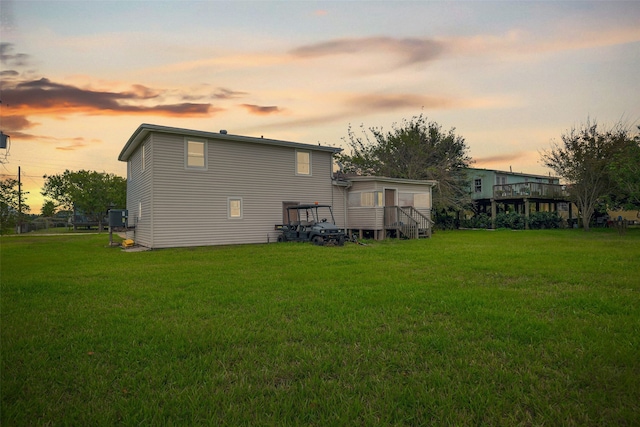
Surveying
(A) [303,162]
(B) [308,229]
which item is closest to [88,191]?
(A) [303,162]

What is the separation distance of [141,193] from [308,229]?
27.6 ft

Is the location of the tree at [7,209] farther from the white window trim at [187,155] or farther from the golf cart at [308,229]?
the golf cart at [308,229]

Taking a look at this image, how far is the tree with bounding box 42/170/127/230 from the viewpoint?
40.9 meters

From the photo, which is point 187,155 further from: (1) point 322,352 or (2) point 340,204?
(1) point 322,352

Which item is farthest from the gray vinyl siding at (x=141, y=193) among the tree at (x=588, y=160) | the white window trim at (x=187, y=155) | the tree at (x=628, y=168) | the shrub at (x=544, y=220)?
the shrub at (x=544, y=220)

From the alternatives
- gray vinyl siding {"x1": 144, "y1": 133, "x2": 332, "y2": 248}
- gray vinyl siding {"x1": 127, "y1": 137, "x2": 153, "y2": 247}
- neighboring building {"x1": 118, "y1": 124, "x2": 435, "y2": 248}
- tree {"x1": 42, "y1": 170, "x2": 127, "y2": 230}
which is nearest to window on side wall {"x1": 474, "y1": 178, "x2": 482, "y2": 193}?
neighboring building {"x1": 118, "y1": 124, "x2": 435, "y2": 248}

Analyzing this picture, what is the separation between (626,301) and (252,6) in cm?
941

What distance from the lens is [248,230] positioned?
18.4 meters

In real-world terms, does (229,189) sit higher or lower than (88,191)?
lower

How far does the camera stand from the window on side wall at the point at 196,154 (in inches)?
669

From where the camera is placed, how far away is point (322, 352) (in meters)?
3.85

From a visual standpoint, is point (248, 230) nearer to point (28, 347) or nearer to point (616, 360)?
point (28, 347)

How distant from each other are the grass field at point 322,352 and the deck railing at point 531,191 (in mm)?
26700

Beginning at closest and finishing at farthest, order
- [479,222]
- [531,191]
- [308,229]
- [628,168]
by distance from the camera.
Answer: [308,229] → [628,168] → [531,191] → [479,222]
